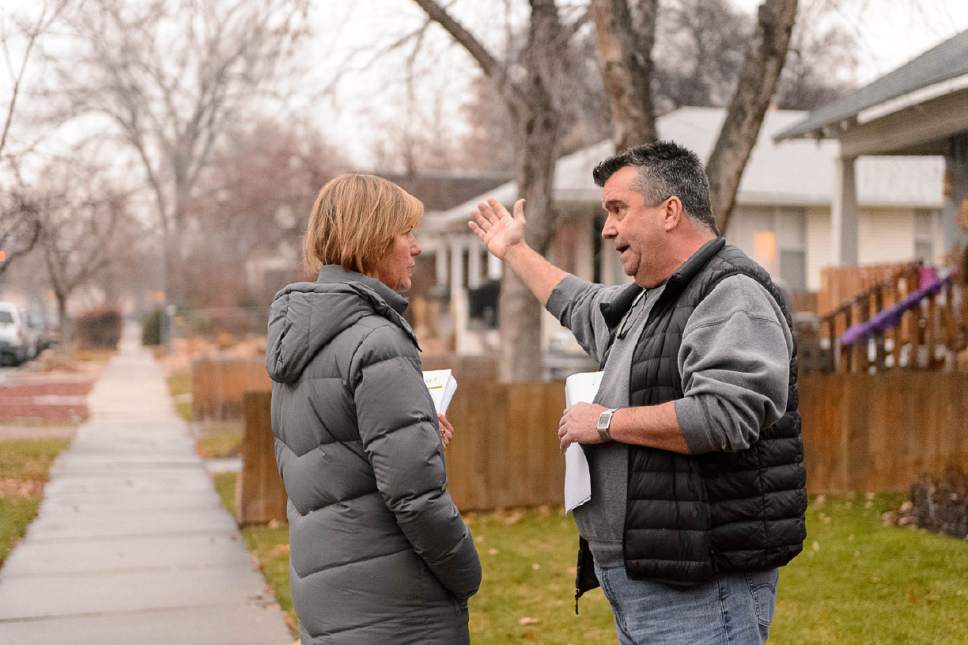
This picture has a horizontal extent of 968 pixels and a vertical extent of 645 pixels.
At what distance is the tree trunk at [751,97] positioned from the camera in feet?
32.2

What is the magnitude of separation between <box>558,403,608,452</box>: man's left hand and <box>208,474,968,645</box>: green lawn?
312 centimetres

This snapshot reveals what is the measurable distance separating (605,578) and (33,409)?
17657 mm

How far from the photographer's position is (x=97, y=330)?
45.1m

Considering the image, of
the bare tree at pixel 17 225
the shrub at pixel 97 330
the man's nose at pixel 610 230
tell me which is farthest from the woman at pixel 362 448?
the shrub at pixel 97 330

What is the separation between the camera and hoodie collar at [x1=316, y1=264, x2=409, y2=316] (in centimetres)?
312

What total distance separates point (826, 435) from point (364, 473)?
7.95 meters

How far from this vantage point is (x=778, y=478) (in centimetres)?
296

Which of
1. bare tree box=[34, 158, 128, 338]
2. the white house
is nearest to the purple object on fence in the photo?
bare tree box=[34, 158, 128, 338]

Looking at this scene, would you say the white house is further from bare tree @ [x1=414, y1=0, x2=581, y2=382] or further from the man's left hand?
the man's left hand

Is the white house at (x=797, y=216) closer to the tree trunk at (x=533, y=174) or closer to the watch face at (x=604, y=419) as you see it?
the tree trunk at (x=533, y=174)

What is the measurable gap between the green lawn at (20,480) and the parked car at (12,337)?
2109 centimetres

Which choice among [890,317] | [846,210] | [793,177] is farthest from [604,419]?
[793,177]

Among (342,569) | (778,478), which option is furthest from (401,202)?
(778,478)

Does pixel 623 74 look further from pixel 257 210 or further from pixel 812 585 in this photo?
pixel 257 210
